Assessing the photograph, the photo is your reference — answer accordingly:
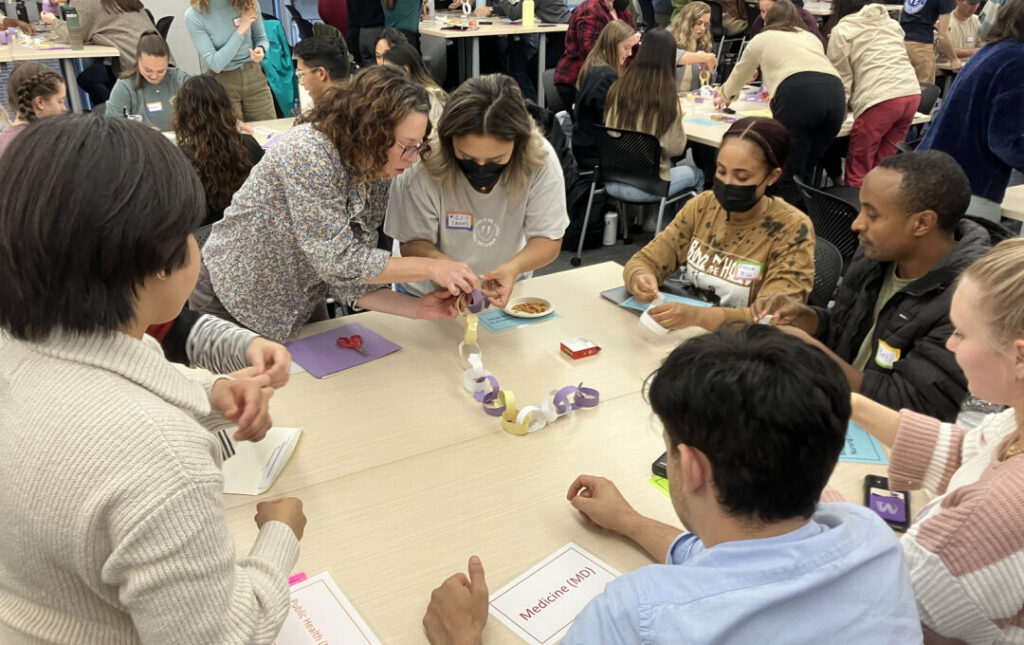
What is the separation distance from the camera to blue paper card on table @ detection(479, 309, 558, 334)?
7.97 ft

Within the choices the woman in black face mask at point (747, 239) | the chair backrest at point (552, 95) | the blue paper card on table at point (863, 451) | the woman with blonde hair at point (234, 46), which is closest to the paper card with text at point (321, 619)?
the blue paper card on table at point (863, 451)

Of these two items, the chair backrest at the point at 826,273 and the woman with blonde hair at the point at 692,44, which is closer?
the chair backrest at the point at 826,273

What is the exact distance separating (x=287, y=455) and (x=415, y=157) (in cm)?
98

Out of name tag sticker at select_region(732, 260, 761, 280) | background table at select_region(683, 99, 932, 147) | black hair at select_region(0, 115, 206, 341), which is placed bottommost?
name tag sticker at select_region(732, 260, 761, 280)

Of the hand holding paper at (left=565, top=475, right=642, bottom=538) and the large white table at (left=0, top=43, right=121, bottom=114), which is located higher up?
the large white table at (left=0, top=43, right=121, bottom=114)

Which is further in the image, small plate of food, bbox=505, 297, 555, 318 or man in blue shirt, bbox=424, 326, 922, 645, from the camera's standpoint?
small plate of food, bbox=505, 297, 555, 318

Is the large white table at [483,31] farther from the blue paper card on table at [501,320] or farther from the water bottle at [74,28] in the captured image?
the blue paper card on table at [501,320]

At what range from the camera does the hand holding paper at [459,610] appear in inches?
48.6

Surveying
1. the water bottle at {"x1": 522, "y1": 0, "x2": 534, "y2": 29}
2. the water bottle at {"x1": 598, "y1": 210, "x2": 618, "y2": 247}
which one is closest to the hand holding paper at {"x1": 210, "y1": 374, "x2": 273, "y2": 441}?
the water bottle at {"x1": 598, "y1": 210, "x2": 618, "y2": 247}

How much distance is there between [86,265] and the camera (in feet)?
2.87

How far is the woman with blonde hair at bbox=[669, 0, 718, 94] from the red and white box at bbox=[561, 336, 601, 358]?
4.88 meters

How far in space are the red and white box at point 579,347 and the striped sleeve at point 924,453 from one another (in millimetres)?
906

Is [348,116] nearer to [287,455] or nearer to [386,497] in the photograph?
[287,455]

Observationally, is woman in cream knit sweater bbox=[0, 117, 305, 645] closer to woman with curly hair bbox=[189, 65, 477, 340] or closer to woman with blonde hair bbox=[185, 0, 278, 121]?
woman with curly hair bbox=[189, 65, 477, 340]
